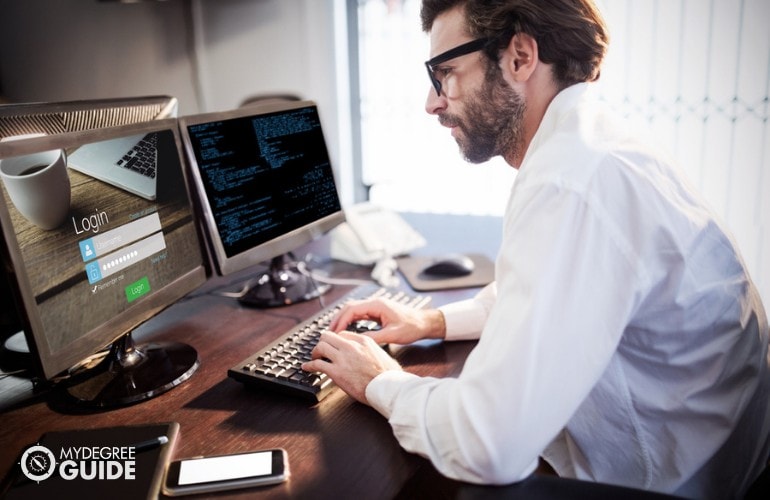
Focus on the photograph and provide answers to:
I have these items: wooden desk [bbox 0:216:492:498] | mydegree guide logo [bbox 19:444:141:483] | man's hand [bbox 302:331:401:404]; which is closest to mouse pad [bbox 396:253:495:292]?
wooden desk [bbox 0:216:492:498]

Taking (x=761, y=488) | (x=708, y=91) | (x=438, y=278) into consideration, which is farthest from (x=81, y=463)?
(x=708, y=91)

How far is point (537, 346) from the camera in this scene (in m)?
0.79

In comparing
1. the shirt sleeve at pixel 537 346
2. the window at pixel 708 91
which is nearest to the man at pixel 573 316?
the shirt sleeve at pixel 537 346

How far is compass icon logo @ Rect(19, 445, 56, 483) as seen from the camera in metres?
0.83

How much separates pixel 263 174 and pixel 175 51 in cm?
165

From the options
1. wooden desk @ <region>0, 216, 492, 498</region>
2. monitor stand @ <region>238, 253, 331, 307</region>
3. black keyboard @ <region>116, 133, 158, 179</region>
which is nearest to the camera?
wooden desk @ <region>0, 216, 492, 498</region>

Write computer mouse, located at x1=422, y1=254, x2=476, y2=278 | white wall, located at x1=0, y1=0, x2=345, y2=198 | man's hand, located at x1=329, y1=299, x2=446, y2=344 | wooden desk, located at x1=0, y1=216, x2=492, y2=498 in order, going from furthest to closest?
white wall, located at x1=0, y1=0, x2=345, y2=198
computer mouse, located at x1=422, y1=254, x2=476, y2=278
man's hand, located at x1=329, y1=299, x2=446, y2=344
wooden desk, located at x1=0, y1=216, x2=492, y2=498

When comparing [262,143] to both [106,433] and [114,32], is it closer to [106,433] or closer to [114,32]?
[106,433]

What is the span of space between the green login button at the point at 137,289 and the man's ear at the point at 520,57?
75 cm

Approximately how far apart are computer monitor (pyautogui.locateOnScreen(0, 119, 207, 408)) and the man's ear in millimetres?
650

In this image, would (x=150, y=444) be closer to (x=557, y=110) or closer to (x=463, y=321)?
(x=463, y=321)

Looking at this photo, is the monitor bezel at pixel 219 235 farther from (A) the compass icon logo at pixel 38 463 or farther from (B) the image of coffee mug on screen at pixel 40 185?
(A) the compass icon logo at pixel 38 463

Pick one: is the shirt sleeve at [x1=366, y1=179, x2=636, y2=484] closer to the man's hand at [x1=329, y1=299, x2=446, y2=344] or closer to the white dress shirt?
the white dress shirt

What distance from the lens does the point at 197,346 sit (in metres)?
1.26
